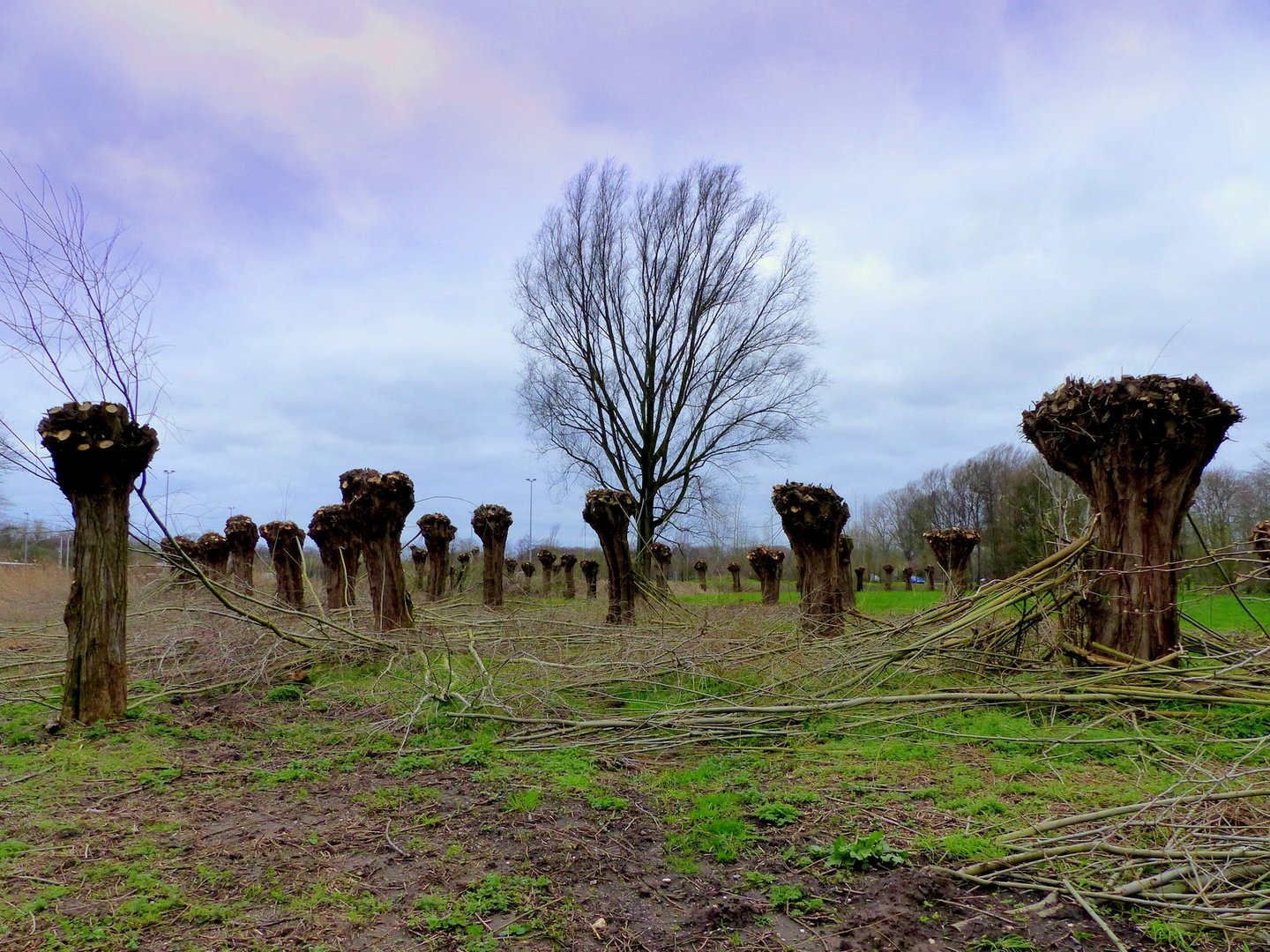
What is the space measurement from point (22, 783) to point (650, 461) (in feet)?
64.0

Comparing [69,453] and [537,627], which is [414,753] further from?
[537,627]

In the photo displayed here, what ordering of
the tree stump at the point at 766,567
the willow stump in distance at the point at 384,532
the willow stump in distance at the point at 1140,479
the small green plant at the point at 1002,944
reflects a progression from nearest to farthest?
the small green plant at the point at 1002,944, the willow stump in distance at the point at 1140,479, the willow stump in distance at the point at 384,532, the tree stump at the point at 766,567

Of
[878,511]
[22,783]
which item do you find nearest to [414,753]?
[22,783]

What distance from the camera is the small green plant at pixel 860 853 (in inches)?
112

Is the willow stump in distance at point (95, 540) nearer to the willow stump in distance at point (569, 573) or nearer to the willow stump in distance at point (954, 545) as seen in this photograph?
the willow stump in distance at point (954, 545)

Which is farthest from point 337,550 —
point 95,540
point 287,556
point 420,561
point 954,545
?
point 954,545

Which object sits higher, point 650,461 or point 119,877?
point 650,461

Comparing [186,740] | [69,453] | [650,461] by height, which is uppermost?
[650,461]

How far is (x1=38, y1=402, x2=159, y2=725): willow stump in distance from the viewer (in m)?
5.47

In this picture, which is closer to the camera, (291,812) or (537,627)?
(291,812)

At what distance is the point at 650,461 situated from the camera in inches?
911

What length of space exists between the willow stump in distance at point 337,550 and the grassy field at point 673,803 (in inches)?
118

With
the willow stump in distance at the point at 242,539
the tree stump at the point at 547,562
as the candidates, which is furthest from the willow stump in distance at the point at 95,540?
the tree stump at the point at 547,562

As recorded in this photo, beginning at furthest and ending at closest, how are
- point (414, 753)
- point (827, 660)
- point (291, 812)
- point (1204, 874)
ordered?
point (827, 660) < point (414, 753) < point (291, 812) < point (1204, 874)
